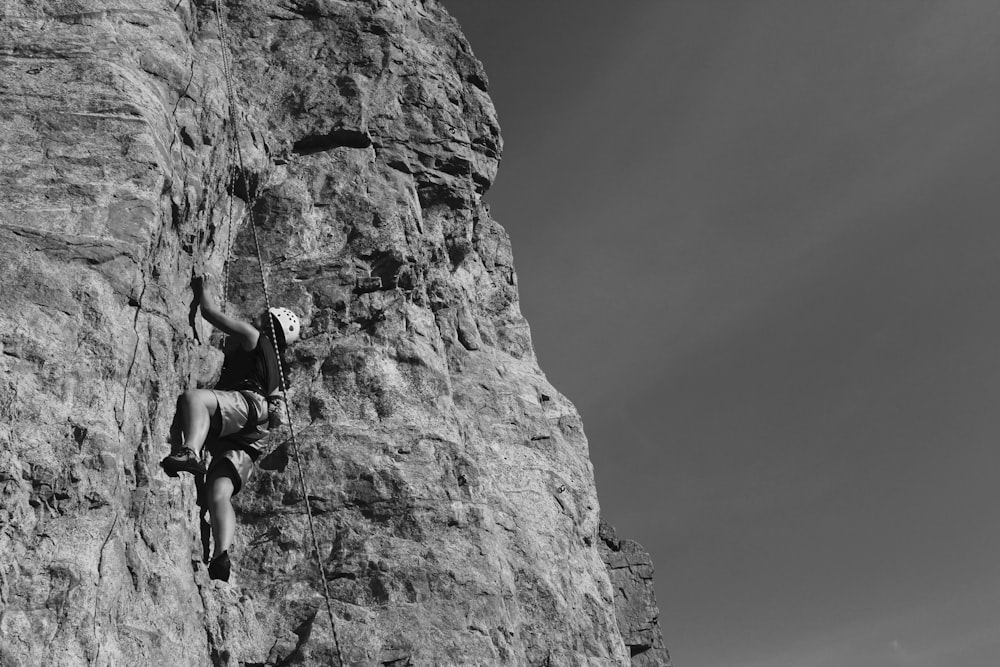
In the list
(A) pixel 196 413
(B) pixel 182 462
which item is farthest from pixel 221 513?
(B) pixel 182 462

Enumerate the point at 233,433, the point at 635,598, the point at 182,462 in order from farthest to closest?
the point at 635,598
the point at 233,433
the point at 182,462

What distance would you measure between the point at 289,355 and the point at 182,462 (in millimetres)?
3448

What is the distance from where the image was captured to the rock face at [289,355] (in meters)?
7.83

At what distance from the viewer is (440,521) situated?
1094 cm

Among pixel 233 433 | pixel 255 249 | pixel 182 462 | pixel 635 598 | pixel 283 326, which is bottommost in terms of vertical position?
pixel 182 462

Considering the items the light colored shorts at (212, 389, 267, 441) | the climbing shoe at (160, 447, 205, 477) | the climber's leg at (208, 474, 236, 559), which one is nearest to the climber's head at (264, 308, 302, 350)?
the light colored shorts at (212, 389, 267, 441)

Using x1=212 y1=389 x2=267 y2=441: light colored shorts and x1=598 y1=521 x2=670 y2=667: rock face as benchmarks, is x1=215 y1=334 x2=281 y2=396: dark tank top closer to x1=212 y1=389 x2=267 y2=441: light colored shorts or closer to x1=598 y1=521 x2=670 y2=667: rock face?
x1=212 y1=389 x2=267 y2=441: light colored shorts

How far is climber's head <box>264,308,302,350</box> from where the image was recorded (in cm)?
1056

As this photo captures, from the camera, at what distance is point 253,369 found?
33.4 feet

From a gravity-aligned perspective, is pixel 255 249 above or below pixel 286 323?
above

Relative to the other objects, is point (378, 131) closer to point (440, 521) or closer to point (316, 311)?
point (316, 311)

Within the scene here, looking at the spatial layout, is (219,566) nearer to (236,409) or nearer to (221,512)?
(221,512)

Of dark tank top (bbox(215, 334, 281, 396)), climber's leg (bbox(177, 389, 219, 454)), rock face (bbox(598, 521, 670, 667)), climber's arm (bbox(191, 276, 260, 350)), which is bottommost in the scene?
climber's leg (bbox(177, 389, 219, 454))

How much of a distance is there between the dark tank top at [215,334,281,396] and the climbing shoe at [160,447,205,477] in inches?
60.7
